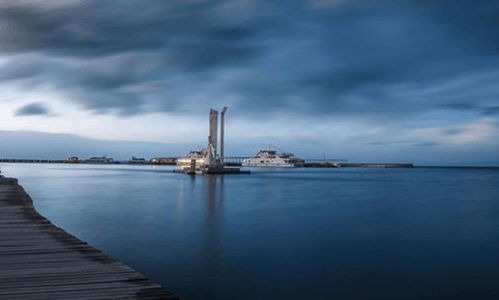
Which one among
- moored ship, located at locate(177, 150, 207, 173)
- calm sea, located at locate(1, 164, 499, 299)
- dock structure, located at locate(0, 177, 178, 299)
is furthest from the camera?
moored ship, located at locate(177, 150, 207, 173)

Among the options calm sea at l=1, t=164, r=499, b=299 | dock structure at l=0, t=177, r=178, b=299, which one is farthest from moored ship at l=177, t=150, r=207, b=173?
dock structure at l=0, t=177, r=178, b=299

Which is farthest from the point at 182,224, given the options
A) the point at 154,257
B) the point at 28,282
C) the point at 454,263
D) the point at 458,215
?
the point at 458,215

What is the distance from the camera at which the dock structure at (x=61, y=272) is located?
6113 millimetres

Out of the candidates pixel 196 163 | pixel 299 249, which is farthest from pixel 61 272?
pixel 196 163

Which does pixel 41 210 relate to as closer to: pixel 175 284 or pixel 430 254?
pixel 175 284

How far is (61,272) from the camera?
720 centimetres

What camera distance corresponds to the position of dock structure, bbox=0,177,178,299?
6113 millimetres

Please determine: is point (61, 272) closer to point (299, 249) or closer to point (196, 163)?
point (299, 249)

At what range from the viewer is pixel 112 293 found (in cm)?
615

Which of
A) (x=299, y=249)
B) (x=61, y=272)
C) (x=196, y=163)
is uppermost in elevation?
(x=196, y=163)

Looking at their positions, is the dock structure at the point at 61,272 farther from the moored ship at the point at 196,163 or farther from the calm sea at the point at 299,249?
the moored ship at the point at 196,163

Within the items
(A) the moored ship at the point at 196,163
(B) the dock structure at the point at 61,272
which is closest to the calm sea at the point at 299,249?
(B) the dock structure at the point at 61,272

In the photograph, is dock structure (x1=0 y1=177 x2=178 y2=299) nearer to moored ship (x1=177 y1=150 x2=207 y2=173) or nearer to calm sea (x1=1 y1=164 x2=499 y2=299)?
calm sea (x1=1 y1=164 x2=499 y2=299)

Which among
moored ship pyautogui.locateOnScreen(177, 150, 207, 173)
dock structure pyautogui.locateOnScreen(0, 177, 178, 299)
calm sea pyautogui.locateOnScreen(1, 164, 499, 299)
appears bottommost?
calm sea pyautogui.locateOnScreen(1, 164, 499, 299)
